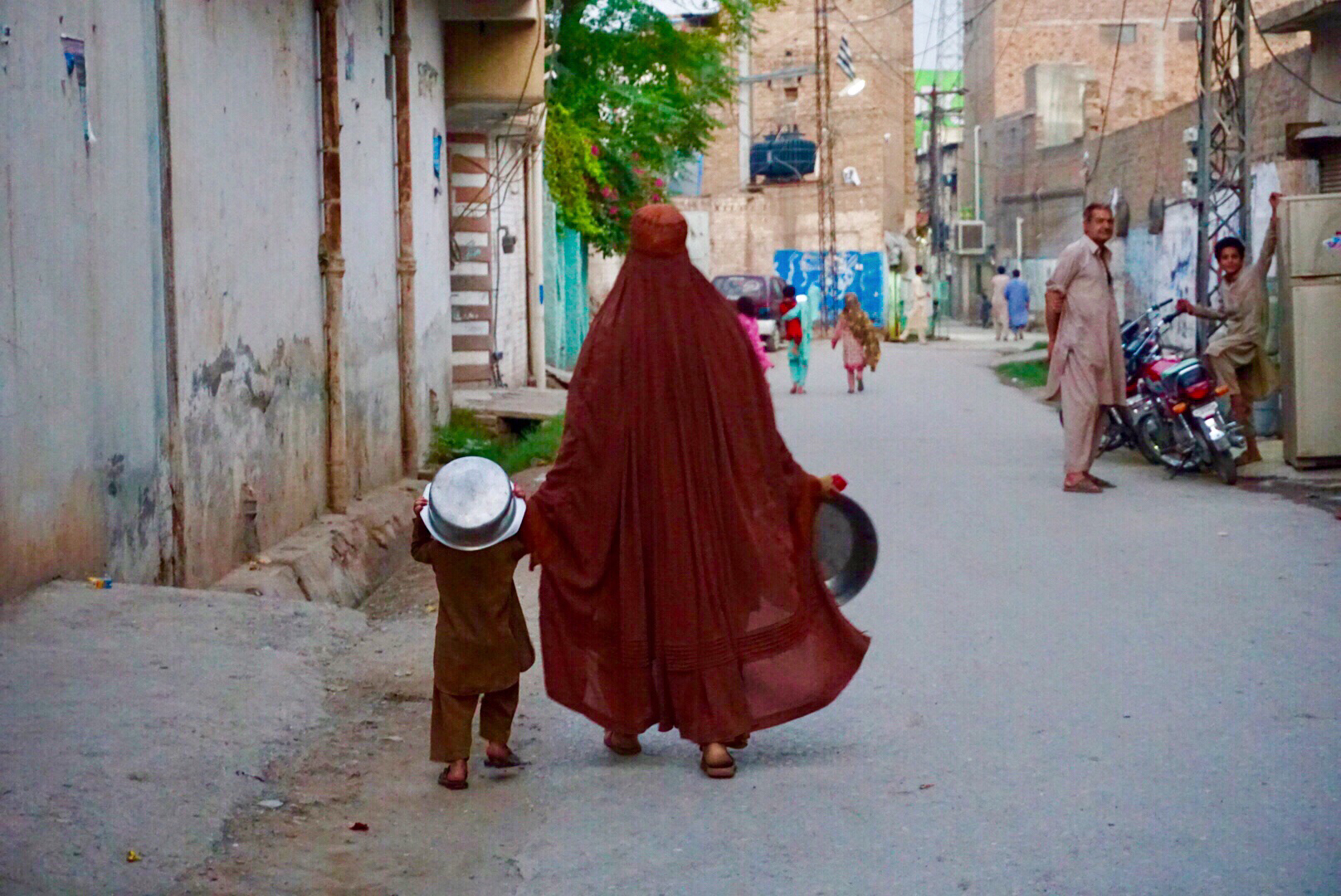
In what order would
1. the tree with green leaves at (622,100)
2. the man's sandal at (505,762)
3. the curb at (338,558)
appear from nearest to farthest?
1. the man's sandal at (505,762)
2. the curb at (338,558)
3. the tree with green leaves at (622,100)

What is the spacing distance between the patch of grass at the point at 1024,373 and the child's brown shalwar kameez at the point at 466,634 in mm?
18307

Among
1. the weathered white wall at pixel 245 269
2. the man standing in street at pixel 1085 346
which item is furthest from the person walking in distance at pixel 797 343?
the weathered white wall at pixel 245 269

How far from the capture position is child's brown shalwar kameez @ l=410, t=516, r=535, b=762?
4832 millimetres

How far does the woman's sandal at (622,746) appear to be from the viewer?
518cm

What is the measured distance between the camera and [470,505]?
4707 millimetres

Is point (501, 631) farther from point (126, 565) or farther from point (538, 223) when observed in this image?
point (538, 223)

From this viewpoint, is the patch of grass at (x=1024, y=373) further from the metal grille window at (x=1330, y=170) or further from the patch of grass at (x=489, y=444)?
the patch of grass at (x=489, y=444)

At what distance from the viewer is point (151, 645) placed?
5.71 m

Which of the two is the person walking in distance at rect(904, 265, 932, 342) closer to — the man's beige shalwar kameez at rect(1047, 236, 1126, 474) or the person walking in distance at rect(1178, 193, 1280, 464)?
the person walking in distance at rect(1178, 193, 1280, 464)

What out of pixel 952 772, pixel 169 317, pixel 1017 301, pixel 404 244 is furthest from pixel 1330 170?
pixel 1017 301

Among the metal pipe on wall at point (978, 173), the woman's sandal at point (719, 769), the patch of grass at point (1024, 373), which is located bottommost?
the woman's sandal at point (719, 769)

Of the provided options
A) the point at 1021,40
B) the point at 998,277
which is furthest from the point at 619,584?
the point at 1021,40

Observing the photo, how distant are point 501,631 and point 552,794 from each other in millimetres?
493

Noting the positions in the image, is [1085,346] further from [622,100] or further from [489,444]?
[622,100]
